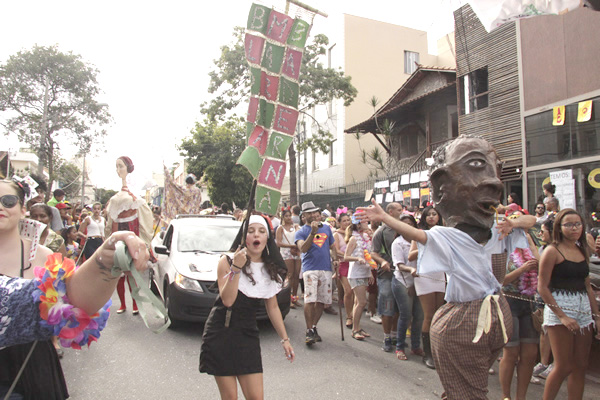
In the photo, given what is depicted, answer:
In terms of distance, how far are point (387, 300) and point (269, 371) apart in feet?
6.35

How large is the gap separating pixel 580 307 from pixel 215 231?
5.43m

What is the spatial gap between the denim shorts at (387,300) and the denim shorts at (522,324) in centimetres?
207

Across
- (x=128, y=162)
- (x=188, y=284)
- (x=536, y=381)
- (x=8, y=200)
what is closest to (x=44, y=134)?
(x=128, y=162)

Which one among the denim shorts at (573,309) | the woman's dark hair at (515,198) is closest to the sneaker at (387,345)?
the denim shorts at (573,309)

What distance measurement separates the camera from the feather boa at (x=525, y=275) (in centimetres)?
396

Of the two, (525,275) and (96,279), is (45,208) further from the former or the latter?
(525,275)

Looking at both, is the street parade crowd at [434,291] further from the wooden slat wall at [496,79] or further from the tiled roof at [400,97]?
the tiled roof at [400,97]

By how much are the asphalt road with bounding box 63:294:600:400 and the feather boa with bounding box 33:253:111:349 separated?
286cm

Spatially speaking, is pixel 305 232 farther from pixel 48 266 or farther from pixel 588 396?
pixel 48 266

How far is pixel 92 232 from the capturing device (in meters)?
8.74

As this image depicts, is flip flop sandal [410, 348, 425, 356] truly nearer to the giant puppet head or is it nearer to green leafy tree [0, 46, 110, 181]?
the giant puppet head

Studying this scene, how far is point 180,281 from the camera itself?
606 cm

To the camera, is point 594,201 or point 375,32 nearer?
point 594,201

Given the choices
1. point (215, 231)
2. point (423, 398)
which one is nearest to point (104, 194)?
point (215, 231)
